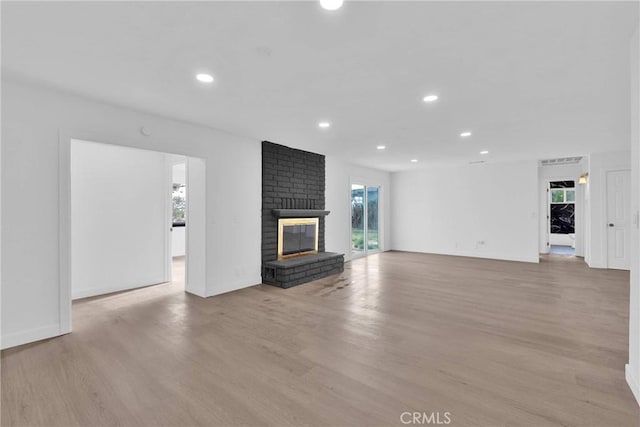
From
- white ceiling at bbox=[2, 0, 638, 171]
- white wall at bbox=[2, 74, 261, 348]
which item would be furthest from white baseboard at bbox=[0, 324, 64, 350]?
white ceiling at bbox=[2, 0, 638, 171]

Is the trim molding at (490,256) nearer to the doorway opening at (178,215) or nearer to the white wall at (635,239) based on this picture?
the white wall at (635,239)

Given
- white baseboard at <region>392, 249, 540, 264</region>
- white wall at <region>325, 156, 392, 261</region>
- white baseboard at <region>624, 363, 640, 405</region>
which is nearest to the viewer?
white baseboard at <region>624, 363, 640, 405</region>

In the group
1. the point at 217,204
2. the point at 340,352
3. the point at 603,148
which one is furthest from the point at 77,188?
the point at 603,148

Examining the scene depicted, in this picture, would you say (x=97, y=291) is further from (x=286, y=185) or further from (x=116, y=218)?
(x=286, y=185)

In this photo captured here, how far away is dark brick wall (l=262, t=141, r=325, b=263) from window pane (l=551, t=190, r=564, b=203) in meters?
8.70

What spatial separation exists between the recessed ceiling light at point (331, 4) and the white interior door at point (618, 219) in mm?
7302

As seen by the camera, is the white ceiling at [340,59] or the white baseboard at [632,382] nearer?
the white ceiling at [340,59]

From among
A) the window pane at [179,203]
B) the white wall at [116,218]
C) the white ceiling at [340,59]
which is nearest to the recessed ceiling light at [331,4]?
the white ceiling at [340,59]

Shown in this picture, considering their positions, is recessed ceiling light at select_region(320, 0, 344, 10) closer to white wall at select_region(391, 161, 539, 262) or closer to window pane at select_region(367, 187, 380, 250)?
window pane at select_region(367, 187, 380, 250)

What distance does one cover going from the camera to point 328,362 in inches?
93.9

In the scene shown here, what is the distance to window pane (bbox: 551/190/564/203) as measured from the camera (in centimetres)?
987

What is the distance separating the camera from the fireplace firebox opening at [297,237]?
17.7 feet

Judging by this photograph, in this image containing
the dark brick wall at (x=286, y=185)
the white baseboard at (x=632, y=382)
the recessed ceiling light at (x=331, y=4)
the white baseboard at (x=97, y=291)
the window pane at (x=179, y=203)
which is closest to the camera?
the recessed ceiling light at (x=331, y=4)

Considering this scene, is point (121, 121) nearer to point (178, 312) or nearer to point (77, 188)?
point (77, 188)
